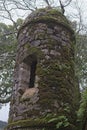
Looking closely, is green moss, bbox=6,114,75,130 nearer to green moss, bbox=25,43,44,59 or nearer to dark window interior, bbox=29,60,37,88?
dark window interior, bbox=29,60,37,88

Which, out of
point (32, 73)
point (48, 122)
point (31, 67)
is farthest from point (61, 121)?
point (31, 67)

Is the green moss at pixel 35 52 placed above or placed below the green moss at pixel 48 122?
above

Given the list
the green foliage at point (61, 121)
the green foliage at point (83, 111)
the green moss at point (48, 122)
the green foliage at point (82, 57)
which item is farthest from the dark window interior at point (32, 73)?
the green foliage at point (82, 57)

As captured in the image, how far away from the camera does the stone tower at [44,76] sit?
22.1 ft

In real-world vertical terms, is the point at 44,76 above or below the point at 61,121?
above

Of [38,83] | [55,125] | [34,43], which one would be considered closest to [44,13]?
[34,43]

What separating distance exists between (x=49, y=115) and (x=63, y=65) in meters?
1.54

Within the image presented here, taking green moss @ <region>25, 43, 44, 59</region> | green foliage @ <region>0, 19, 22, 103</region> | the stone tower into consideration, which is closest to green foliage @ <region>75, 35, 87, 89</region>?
green foliage @ <region>0, 19, 22, 103</region>

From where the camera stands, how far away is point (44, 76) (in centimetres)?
727

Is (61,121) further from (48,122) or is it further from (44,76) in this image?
(44,76)

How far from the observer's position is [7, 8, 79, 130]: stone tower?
22.1 ft

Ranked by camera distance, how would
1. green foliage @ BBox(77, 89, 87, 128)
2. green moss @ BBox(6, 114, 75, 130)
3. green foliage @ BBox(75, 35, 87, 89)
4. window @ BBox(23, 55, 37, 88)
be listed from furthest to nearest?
green foliage @ BBox(75, 35, 87, 89), window @ BBox(23, 55, 37, 88), green moss @ BBox(6, 114, 75, 130), green foliage @ BBox(77, 89, 87, 128)

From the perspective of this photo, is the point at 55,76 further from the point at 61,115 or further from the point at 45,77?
the point at 61,115

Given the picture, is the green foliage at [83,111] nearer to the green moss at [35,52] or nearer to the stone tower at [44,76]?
the stone tower at [44,76]
